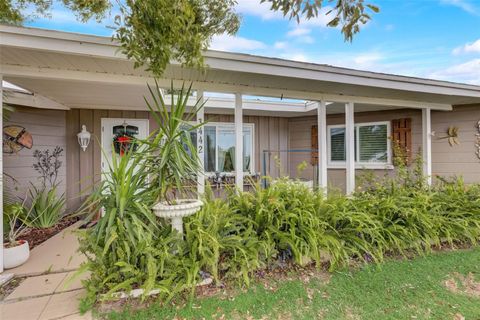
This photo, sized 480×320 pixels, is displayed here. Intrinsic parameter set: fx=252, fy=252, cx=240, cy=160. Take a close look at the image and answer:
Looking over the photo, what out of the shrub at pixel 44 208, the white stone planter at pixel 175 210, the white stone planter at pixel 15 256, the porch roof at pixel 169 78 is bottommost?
the white stone planter at pixel 15 256

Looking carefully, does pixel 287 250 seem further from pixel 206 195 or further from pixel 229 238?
pixel 206 195

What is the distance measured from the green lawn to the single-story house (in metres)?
1.40

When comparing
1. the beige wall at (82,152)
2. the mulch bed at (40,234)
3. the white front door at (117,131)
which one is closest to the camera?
the mulch bed at (40,234)

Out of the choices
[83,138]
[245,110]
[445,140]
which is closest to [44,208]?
[83,138]

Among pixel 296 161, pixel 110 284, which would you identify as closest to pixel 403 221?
pixel 110 284

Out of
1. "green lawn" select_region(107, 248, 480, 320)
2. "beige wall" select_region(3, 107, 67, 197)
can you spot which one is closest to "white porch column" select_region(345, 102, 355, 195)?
"green lawn" select_region(107, 248, 480, 320)

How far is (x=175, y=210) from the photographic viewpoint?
7.64 ft

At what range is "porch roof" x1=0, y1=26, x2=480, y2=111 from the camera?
2.48 meters

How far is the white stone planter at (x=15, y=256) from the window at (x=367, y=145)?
6219 millimetres

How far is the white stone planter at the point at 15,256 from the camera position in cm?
279

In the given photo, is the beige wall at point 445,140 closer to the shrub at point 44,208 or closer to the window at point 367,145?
the window at point 367,145

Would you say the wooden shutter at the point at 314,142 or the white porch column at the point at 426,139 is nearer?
the white porch column at the point at 426,139

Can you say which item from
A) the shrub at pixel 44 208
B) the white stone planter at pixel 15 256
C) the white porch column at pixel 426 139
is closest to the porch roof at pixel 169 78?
the white porch column at pixel 426 139

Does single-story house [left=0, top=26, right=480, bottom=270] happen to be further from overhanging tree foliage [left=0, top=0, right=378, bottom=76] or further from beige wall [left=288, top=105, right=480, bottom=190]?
overhanging tree foliage [left=0, top=0, right=378, bottom=76]
